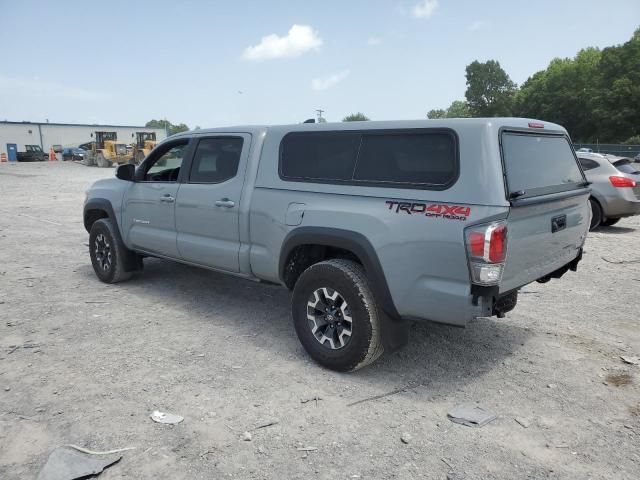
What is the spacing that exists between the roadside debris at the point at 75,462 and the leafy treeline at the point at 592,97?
54.7m

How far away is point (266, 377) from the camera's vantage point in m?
3.84

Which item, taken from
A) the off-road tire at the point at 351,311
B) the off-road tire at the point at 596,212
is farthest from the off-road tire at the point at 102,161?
the off-road tire at the point at 351,311

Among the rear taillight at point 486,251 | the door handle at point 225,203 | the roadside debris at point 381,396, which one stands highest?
the door handle at point 225,203

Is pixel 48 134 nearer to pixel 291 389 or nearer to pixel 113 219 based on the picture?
pixel 113 219

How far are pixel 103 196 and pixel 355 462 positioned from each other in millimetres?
4825

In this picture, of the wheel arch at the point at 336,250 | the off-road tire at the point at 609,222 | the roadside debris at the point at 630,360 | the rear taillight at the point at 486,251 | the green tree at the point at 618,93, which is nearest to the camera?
the rear taillight at the point at 486,251

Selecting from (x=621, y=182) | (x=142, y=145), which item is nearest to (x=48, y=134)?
(x=142, y=145)

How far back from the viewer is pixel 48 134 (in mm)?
69688

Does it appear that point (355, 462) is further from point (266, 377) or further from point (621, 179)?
point (621, 179)

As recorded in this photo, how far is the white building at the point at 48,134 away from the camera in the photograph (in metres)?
63.6

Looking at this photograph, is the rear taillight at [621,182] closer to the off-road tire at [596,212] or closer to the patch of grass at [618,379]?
the off-road tire at [596,212]

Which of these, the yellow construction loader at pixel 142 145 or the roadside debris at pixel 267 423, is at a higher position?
the yellow construction loader at pixel 142 145

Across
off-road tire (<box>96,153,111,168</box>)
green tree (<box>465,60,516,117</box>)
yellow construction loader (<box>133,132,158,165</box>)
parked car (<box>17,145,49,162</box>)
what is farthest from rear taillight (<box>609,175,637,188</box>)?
green tree (<box>465,60,516,117</box>)

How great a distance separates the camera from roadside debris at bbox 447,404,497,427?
3.22 metres
